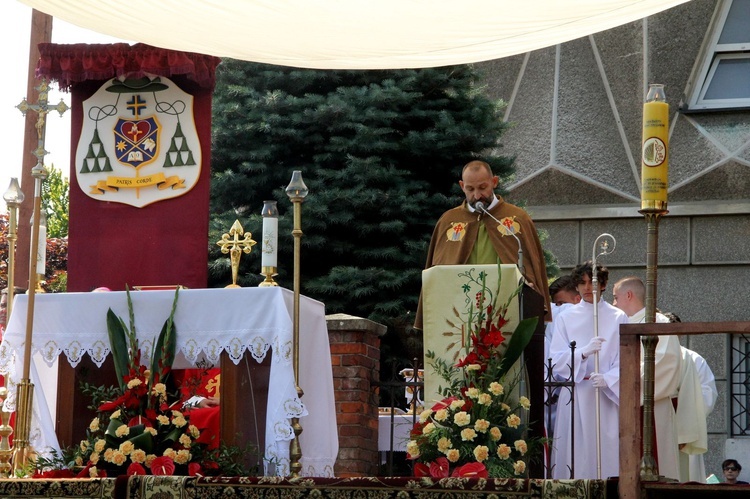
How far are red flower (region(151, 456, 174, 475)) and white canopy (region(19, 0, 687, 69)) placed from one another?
212cm

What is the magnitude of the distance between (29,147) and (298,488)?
18.9 feet

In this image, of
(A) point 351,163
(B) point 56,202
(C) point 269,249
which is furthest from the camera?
(B) point 56,202

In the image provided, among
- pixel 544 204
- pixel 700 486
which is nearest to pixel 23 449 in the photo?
pixel 700 486

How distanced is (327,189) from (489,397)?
18.6ft

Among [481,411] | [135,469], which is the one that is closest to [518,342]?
[481,411]

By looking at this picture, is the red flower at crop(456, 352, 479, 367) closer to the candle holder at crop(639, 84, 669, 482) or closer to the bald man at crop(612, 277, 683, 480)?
the candle holder at crop(639, 84, 669, 482)

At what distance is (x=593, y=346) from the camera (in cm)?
741

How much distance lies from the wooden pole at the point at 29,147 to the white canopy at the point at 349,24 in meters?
4.25

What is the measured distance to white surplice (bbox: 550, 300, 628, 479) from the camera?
7.64 meters

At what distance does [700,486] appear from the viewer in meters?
4.97

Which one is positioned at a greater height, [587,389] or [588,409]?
[587,389]

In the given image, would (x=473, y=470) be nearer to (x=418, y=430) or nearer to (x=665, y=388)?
(x=418, y=430)

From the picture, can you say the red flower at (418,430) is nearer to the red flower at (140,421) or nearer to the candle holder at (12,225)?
the red flower at (140,421)

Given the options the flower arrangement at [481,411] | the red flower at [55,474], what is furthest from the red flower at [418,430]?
the red flower at [55,474]
